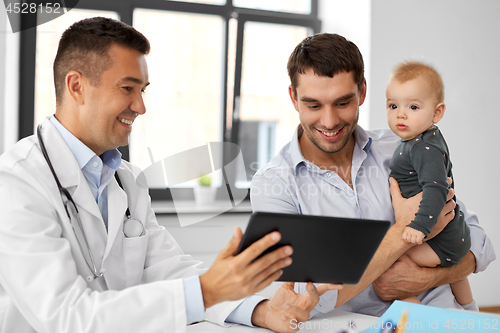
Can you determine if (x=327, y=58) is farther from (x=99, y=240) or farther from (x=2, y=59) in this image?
(x=2, y=59)

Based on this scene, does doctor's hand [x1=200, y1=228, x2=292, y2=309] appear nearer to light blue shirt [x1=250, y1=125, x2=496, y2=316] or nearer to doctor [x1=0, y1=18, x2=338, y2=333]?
doctor [x1=0, y1=18, x2=338, y2=333]

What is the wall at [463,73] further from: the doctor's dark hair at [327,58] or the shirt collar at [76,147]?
the shirt collar at [76,147]

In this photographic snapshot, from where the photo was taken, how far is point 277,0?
3.69 metres

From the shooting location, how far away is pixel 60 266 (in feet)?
2.96

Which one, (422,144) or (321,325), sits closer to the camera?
(321,325)

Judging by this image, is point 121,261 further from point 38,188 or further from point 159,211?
point 159,211

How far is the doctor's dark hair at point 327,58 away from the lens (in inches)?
59.0

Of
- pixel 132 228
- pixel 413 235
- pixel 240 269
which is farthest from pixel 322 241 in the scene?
pixel 132 228

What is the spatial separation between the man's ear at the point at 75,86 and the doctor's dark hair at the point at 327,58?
0.75 meters

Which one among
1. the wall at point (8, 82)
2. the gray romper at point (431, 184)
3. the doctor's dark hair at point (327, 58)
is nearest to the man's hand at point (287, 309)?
the gray romper at point (431, 184)

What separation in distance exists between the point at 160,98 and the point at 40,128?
7.11ft

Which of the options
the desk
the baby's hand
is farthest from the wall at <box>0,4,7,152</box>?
the baby's hand

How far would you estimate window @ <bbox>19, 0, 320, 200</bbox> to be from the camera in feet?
10.2

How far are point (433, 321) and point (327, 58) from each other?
37.1 inches
